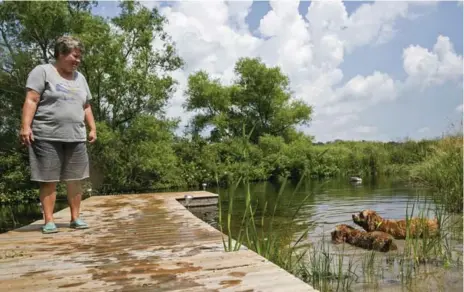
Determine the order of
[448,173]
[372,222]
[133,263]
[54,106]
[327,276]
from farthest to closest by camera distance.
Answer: [448,173]
[372,222]
[327,276]
[54,106]
[133,263]

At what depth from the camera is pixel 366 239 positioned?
218 inches

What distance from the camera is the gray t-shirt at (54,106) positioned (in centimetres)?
360

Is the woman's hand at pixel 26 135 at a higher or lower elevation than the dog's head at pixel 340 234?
higher

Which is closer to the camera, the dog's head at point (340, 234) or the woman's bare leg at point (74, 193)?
the woman's bare leg at point (74, 193)

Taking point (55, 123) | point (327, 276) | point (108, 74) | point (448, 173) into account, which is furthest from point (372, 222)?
point (108, 74)

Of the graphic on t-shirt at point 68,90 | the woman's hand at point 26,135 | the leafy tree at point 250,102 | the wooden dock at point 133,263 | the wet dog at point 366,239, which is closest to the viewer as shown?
the wooden dock at point 133,263

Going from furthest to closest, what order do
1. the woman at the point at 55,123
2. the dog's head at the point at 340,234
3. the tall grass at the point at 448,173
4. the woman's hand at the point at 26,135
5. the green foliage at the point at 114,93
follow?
1. the green foliage at the point at 114,93
2. the tall grass at the point at 448,173
3. the dog's head at the point at 340,234
4. the woman at the point at 55,123
5. the woman's hand at the point at 26,135

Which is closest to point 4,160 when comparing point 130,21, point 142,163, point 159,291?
point 142,163

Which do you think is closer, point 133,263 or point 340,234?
point 133,263

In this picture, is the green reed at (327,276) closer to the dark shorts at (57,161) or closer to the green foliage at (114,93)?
the dark shorts at (57,161)

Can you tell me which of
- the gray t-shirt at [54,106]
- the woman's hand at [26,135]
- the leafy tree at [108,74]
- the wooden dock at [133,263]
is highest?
the leafy tree at [108,74]

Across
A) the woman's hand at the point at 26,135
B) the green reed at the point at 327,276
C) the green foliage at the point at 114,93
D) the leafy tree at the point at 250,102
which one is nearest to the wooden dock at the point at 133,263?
the woman's hand at the point at 26,135

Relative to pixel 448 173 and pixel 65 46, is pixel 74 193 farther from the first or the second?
pixel 448 173

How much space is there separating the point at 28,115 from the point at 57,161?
0.48m
